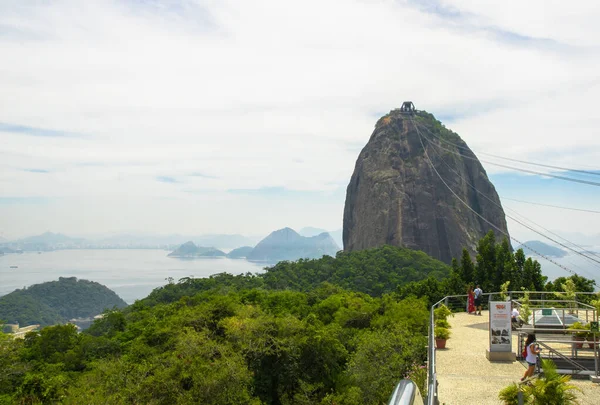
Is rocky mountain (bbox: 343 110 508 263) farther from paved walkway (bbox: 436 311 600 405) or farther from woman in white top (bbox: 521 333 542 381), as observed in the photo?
woman in white top (bbox: 521 333 542 381)

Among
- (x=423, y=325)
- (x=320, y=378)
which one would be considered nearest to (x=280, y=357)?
(x=320, y=378)

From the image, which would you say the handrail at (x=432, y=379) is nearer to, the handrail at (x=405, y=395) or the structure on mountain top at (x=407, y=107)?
the handrail at (x=405, y=395)

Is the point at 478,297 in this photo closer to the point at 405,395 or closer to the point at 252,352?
the point at 252,352

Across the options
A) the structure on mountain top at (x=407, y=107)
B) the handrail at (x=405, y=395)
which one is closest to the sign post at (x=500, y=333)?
the handrail at (x=405, y=395)

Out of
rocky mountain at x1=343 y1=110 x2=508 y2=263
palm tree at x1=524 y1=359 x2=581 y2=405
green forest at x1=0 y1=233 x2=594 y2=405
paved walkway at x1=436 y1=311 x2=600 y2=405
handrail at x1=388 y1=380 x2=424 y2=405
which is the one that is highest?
rocky mountain at x1=343 y1=110 x2=508 y2=263

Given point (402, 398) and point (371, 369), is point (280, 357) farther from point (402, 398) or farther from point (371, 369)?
point (402, 398)

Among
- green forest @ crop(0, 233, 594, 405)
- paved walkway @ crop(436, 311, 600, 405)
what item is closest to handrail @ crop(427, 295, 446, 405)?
paved walkway @ crop(436, 311, 600, 405)
